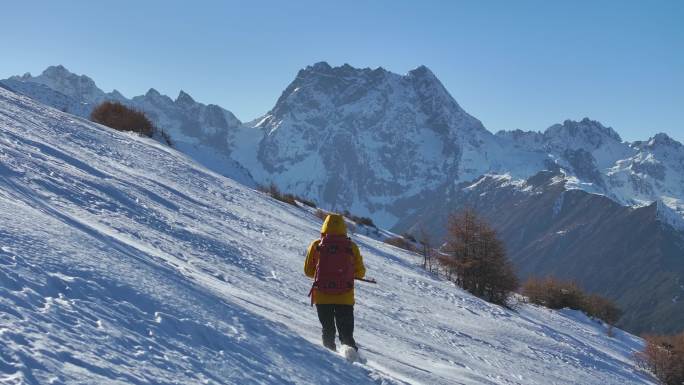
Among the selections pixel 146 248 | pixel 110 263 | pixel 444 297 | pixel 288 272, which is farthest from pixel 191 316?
pixel 444 297

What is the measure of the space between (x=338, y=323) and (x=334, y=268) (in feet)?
2.17

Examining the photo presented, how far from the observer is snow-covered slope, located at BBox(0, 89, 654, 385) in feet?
16.4

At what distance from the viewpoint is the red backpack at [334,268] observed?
7.70 meters

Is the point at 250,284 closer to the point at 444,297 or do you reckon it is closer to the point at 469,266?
the point at 444,297

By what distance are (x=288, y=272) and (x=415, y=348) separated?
3.43m

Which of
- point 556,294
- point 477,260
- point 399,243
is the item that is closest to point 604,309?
point 556,294

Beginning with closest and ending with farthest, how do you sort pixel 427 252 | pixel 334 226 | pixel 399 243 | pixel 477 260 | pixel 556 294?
pixel 334 226 → pixel 477 260 → pixel 427 252 → pixel 556 294 → pixel 399 243

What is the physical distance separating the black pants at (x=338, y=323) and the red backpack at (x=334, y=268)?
0.21 m

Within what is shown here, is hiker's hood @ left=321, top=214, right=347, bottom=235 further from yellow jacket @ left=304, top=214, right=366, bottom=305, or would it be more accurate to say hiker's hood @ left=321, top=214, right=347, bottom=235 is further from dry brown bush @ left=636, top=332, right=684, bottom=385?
dry brown bush @ left=636, top=332, right=684, bottom=385

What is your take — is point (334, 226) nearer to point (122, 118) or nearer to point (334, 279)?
point (334, 279)

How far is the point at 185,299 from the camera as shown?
263 inches

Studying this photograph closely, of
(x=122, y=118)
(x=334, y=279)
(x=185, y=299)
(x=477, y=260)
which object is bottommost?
(x=185, y=299)

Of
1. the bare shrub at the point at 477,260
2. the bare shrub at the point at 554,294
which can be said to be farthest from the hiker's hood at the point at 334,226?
the bare shrub at the point at 554,294

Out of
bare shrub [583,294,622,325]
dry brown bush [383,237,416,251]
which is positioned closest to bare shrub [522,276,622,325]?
bare shrub [583,294,622,325]
